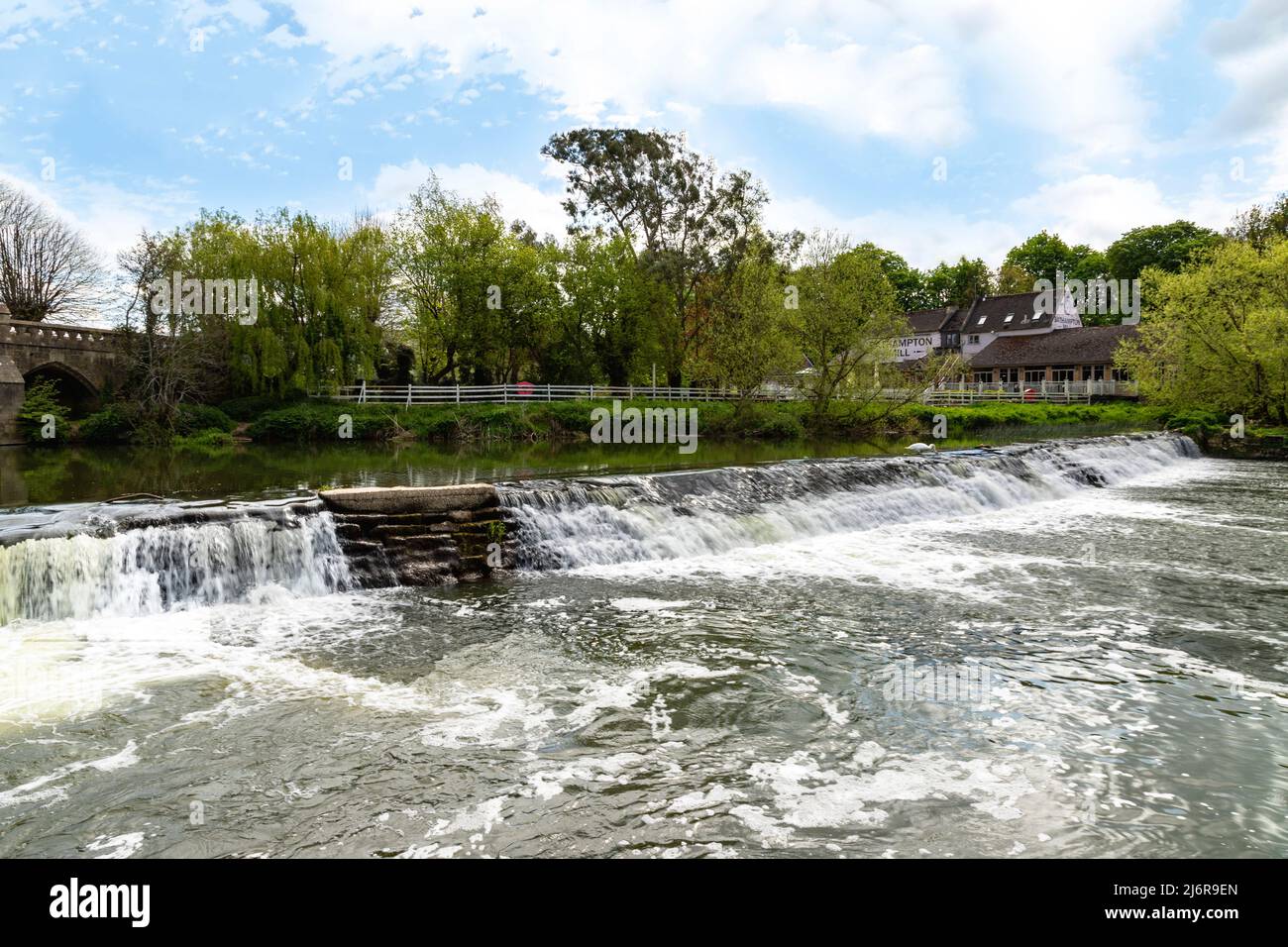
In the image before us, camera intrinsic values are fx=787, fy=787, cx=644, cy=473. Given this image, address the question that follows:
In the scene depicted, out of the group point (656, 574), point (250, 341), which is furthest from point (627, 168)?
point (656, 574)

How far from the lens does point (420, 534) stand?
1070cm

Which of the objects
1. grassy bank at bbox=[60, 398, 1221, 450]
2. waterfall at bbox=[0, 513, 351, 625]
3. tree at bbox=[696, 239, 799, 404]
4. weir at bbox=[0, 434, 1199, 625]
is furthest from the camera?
tree at bbox=[696, 239, 799, 404]

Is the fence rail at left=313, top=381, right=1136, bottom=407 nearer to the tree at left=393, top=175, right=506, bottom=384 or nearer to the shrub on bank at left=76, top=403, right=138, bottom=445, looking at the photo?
the tree at left=393, top=175, right=506, bottom=384

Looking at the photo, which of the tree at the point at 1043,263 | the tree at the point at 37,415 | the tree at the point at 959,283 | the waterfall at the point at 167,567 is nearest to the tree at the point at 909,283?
the tree at the point at 959,283

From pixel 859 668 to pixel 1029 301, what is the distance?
262 ft

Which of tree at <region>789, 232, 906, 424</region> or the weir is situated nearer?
the weir

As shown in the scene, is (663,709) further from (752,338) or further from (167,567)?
(752,338)

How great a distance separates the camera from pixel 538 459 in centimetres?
2281

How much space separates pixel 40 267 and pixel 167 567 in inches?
1817

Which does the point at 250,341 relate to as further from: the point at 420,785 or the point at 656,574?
the point at 420,785

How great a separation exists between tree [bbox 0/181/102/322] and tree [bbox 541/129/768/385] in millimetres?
27821

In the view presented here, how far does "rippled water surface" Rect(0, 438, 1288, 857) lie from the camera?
439 cm

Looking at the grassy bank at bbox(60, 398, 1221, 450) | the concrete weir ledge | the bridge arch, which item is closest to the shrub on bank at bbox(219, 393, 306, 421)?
the grassy bank at bbox(60, 398, 1221, 450)

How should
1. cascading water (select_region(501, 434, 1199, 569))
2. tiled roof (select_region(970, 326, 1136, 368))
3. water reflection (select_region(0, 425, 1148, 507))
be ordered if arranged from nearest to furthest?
cascading water (select_region(501, 434, 1199, 569)) < water reflection (select_region(0, 425, 1148, 507)) < tiled roof (select_region(970, 326, 1136, 368))
